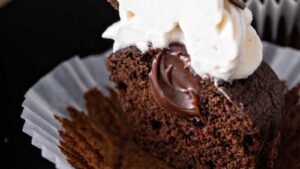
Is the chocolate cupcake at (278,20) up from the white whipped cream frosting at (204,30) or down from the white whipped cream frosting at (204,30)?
down

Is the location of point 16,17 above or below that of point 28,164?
above

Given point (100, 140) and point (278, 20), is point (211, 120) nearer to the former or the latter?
point (100, 140)

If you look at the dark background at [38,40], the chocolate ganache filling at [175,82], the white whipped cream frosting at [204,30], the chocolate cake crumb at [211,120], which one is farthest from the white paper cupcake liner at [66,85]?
the white whipped cream frosting at [204,30]

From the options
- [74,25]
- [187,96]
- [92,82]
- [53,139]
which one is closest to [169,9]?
[187,96]

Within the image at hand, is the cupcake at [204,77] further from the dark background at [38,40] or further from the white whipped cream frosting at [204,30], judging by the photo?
the dark background at [38,40]

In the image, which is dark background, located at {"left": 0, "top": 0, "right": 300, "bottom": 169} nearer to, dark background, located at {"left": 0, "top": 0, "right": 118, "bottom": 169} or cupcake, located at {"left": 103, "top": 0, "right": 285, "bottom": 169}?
dark background, located at {"left": 0, "top": 0, "right": 118, "bottom": 169}

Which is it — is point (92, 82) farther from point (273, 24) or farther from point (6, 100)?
point (273, 24)
